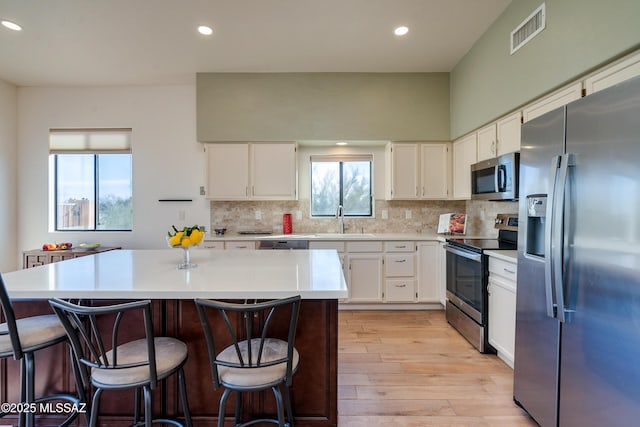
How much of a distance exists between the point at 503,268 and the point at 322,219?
95.6 inches

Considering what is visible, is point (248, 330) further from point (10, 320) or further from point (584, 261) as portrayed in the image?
point (584, 261)

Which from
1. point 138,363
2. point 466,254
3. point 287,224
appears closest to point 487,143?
point 466,254

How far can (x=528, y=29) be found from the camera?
2432 mm

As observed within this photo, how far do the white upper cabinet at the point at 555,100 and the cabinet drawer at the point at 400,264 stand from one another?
74.0 inches

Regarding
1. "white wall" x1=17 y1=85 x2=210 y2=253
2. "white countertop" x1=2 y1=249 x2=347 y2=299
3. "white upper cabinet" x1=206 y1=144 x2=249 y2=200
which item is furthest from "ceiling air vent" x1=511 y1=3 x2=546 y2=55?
"white wall" x1=17 y1=85 x2=210 y2=253

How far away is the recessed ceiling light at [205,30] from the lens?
2950 millimetres

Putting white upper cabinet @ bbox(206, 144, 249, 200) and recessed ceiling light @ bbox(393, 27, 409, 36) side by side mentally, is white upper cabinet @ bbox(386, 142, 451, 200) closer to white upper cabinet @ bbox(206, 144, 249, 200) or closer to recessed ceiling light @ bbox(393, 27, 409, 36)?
recessed ceiling light @ bbox(393, 27, 409, 36)

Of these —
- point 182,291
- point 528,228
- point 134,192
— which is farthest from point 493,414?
point 134,192

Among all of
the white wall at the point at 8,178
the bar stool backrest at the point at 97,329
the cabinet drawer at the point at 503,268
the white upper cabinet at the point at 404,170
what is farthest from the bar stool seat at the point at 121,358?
the white wall at the point at 8,178

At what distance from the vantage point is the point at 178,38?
10.3 ft

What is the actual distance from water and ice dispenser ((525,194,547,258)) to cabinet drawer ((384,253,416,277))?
2.01m

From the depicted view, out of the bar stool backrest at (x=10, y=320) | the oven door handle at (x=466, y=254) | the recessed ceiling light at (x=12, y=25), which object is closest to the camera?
the bar stool backrest at (x=10, y=320)

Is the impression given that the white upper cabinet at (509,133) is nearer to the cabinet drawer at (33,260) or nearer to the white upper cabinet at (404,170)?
the white upper cabinet at (404,170)

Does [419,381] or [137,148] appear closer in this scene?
[419,381]
